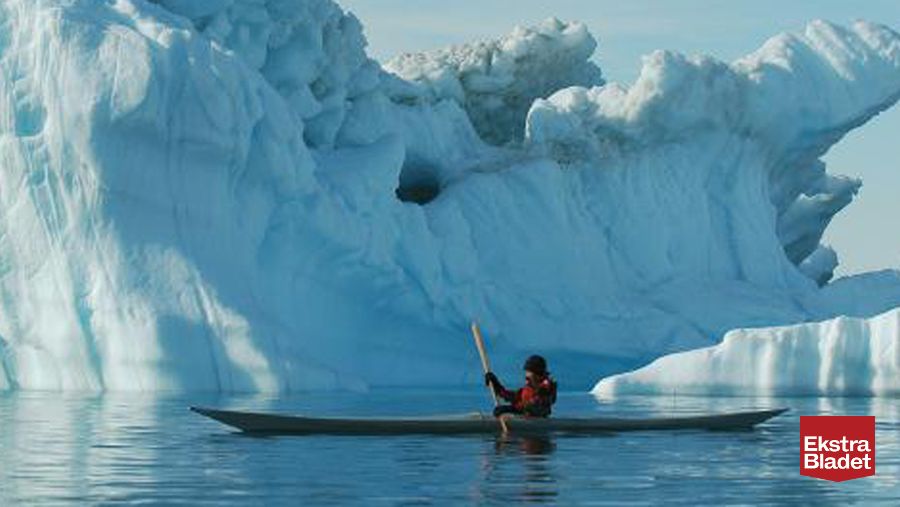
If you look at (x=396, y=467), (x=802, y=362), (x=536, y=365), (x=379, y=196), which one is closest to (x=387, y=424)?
(x=536, y=365)

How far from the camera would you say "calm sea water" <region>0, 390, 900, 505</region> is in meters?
12.4

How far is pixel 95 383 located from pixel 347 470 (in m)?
16.2

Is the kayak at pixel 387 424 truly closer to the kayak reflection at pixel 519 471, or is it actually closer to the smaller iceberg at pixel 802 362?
the kayak reflection at pixel 519 471

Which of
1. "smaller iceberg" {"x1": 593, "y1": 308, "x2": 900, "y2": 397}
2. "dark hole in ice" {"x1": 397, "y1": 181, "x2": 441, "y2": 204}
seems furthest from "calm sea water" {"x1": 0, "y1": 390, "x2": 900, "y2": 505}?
"dark hole in ice" {"x1": 397, "y1": 181, "x2": 441, "y2": 204}

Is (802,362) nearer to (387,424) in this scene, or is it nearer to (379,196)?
(379,196)

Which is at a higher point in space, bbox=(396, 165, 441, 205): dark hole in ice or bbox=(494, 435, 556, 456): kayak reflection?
bbox=(396, 165, 441, 205): dark hole in ice

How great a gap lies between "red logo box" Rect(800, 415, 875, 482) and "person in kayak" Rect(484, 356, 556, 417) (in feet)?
8.13

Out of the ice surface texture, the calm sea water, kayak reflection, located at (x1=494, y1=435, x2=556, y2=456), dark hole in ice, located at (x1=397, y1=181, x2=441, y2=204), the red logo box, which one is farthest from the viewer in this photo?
dark hole in ice, located at (x1=397, y1=181, x2=441, y2=204)

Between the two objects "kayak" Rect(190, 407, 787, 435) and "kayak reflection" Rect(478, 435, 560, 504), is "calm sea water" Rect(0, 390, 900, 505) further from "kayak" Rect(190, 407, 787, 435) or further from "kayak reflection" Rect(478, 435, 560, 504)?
"kayak" Rect(190, 407, 787, 435)

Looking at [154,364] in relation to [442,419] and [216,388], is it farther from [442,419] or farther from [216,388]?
[442,419]

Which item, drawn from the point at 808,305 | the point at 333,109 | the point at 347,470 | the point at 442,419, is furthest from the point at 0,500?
the point at 808,305

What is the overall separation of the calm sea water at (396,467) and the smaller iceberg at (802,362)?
7.71 meters

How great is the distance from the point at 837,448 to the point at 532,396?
337cm

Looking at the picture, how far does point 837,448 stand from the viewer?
16.1 m
